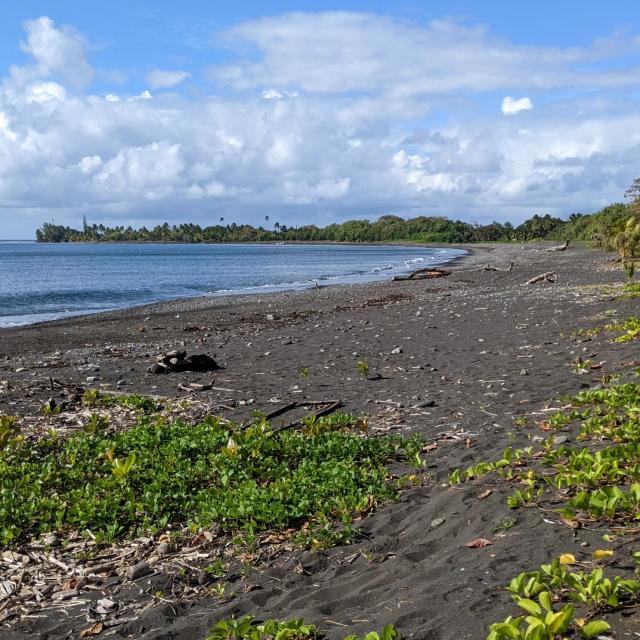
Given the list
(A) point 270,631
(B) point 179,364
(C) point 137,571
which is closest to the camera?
(A) point 270,631

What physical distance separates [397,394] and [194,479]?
4.54 metres

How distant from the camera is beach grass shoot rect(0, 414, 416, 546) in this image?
5922 millimetres

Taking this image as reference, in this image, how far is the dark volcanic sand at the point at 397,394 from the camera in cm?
432

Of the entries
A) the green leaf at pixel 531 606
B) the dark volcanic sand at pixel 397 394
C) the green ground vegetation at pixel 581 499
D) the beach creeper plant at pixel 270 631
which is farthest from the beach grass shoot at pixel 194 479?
the green leaf at pixel 531 606

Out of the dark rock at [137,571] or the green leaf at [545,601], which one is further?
the dark rock at [137,571]

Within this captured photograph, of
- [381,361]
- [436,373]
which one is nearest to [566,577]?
[436,373]

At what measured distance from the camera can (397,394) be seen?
35.0 ft

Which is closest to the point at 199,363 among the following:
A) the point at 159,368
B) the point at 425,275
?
the point at 159,368

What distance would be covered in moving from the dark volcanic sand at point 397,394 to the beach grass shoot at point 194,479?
1.81ft

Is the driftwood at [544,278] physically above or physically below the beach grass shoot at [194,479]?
above

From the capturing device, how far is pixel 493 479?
6027 millimetres

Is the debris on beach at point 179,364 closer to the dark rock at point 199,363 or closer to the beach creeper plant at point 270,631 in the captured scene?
the dark rock at point 199,363

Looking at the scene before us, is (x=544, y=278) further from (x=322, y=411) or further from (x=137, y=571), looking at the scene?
(x=137, y=571)

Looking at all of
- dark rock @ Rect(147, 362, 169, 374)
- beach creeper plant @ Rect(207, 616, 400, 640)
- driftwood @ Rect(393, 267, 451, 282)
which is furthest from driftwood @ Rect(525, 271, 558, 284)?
beach creeper plant @ Rect(207, 616, 400, 640)
